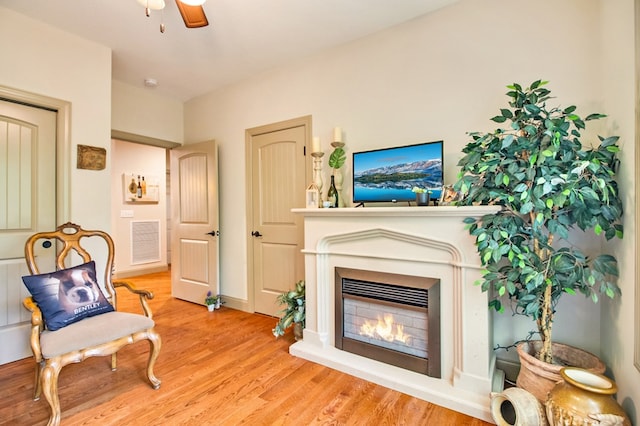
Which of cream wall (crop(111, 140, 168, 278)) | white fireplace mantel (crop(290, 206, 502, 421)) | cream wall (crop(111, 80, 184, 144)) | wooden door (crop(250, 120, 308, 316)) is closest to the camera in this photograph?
white fireplace mantel (crop(290, 206, 502, 421))

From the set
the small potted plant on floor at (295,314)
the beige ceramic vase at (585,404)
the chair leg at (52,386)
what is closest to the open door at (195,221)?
the small potted plant on floor at (295,314)

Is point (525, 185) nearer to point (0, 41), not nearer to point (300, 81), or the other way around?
point (300, 81)

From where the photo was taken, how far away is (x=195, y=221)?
3916 millimetres

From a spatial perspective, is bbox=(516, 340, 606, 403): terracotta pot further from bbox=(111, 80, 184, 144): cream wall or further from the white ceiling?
bbox=(111, 80, 184, 144): cream wall

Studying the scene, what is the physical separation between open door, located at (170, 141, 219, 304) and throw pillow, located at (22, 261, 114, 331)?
1.68 m

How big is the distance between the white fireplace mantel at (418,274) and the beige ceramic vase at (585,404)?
0.41 meters

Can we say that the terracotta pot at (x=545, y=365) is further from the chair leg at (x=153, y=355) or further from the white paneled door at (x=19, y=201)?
the white paneled door at (x=19, y=201)

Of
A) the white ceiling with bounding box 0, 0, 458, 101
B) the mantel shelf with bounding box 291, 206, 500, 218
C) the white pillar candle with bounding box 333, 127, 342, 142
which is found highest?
the white ceiling with bounding box 0, 0, 458, 101

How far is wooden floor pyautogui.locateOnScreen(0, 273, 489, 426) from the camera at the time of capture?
1.72 m

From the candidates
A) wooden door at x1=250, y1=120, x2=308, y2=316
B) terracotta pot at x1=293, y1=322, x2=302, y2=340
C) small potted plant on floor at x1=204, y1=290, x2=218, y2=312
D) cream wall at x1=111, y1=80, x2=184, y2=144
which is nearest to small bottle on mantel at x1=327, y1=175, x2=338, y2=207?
wooden door at x1=250, y1=120, x2=308, y2=316

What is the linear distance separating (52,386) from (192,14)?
224 cm

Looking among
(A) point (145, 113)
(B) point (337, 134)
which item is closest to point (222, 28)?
(B) point (337, 134)

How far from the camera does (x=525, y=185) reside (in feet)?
5.19

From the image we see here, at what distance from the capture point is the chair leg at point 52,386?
1580 mm
